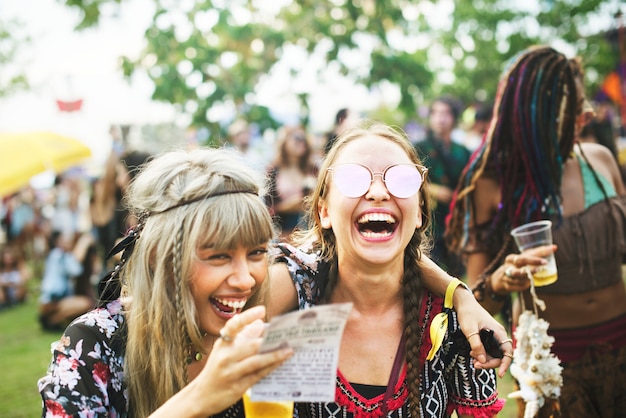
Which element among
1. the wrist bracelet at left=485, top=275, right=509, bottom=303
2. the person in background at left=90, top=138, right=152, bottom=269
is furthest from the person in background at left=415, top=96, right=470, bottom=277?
the wrist bracelet at left=485, top=275, right=509, bottom=303

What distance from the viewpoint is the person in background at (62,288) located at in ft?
28.6

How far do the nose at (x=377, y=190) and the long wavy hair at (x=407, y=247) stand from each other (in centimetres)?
13

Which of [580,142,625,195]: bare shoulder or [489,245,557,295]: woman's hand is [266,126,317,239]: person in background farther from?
[489,245,557,295]: woman's hand

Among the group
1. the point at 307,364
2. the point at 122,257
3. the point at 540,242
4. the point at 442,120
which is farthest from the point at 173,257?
the point at 442,120

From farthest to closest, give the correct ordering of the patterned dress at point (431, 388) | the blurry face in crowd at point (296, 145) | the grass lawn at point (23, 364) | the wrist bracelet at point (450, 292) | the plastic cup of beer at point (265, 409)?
the blurry face in crowd at point (296, 145) → the grass lawn at point (23, 364) → the wrist bracelet at point (450, 292) → the patterned dress at point (431, 388) → the plastic cup of beer at point (265, 409)

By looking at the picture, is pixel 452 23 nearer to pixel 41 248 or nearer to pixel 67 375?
pixel 41 248

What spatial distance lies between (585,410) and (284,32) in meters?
4.81

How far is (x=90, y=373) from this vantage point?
6.10 feet

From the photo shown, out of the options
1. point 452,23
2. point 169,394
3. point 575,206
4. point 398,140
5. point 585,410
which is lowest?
point 585,410

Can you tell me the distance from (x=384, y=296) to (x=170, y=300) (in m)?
0.75

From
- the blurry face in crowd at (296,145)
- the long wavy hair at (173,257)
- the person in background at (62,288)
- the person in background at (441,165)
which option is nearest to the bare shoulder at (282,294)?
the long wavy hair at (173,257)

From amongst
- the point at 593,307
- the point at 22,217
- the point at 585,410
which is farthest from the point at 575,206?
the point at 22,217

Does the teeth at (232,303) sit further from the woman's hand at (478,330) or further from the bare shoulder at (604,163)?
the bare shoulder at (604,163)

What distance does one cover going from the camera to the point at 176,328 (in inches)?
76.9
